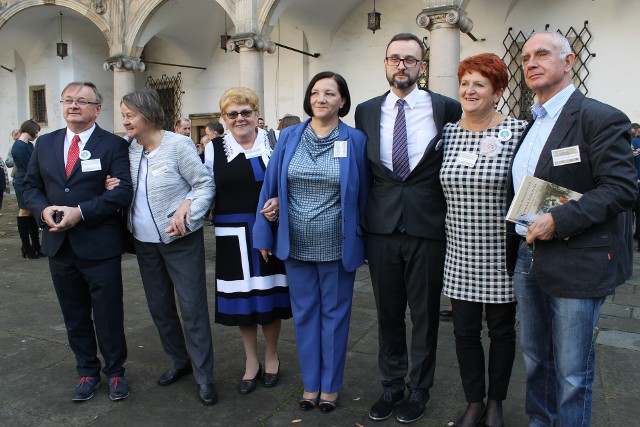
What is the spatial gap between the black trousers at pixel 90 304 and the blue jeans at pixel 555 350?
2268 millimetres

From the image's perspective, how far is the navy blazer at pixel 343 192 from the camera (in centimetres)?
288

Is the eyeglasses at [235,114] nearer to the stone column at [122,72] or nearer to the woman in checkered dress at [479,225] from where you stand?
the woman in checkered dress at [479,225]

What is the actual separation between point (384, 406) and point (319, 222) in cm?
106

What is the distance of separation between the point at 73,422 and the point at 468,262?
2257mm

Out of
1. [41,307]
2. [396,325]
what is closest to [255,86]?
[41,307]

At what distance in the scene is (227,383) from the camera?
346 cm

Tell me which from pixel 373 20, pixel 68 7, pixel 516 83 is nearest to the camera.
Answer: pixel 516 83

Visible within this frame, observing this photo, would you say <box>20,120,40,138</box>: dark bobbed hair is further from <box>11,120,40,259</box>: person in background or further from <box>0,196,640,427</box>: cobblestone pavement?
<box>0,196,640,427</box>: cobblestone pavement

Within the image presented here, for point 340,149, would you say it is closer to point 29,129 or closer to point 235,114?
point 235,114

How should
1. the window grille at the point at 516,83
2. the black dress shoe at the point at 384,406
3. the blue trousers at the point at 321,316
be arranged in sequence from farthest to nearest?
the window grille at the point at 516,83 < the blue trousers at the point at 321,316 < the black dress shoe at the point at 384,406

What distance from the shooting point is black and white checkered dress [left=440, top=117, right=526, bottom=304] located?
258 cm

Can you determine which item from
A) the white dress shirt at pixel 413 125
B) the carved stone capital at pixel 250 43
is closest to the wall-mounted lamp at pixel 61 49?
the carved stone capital at pixel 250 43

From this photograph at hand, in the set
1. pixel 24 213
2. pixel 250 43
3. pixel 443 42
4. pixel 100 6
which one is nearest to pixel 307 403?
pixel 24 213

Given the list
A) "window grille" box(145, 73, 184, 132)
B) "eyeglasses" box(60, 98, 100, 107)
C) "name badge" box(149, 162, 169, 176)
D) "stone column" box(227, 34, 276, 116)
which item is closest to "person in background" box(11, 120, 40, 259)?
"stone column" box(227, 34, 276, 116)
